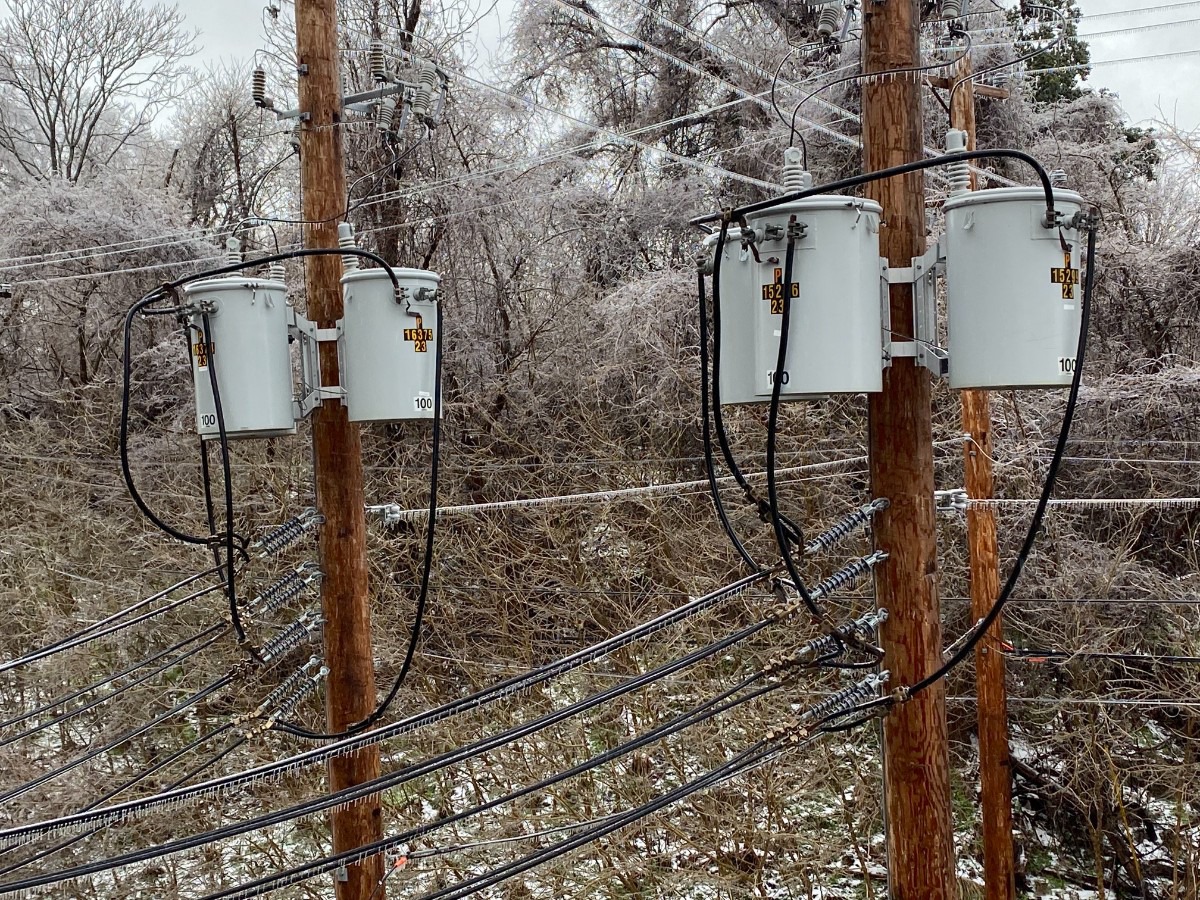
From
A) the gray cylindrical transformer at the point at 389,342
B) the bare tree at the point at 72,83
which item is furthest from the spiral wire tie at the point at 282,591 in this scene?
the bare tree at the point at 72,83

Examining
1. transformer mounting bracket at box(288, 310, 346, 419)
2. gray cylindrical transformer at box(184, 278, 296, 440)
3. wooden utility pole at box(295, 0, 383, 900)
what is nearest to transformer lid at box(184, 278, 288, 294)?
gray cylindrical transformer at box(184, 278, 296, 440)

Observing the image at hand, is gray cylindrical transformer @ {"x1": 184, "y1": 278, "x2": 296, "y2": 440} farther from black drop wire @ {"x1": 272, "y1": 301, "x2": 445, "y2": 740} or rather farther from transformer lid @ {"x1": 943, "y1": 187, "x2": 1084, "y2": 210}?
transformer lid @ {"x1": 943, "y1": 187, "x2": 1084, "y2": 210}

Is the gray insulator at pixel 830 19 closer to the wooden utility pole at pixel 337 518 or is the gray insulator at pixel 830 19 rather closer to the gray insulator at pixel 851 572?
the gray insulator at pixel 851 572

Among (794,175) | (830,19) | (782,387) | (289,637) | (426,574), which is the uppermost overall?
(830,19)

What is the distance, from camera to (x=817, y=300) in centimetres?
249

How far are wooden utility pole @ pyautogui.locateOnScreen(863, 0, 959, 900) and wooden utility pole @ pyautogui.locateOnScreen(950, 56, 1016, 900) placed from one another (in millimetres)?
3580

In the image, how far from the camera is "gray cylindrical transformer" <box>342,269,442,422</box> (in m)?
3.93

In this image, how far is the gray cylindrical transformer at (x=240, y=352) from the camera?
3.78m

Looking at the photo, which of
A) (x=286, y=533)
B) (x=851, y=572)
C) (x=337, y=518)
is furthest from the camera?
(x=337, y=518)

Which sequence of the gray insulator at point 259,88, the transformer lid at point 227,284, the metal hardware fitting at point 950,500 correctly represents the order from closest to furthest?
the metal hardware fitting at point 950,500 → the transformer lid at point 227,284 → the gray insulator at point 259,88

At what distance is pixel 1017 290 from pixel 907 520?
2.18 ft

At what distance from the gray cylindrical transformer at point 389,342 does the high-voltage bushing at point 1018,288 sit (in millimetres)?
2058

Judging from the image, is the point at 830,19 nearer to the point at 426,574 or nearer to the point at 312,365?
the point at 312,365

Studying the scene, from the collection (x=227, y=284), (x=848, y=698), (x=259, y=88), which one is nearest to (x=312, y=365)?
(x=227, y=284)
